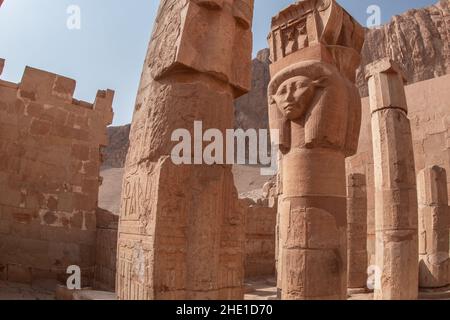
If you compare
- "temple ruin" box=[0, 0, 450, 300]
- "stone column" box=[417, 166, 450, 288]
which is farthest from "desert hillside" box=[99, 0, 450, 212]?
"temple ruin" box=[0, 0, 450, 300]

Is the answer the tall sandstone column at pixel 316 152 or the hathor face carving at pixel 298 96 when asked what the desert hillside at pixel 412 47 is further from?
the hathor face carving at pixel 298 96

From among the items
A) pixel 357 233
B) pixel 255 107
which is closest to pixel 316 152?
pixel 357 233

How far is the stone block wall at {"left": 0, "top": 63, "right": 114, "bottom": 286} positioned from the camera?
311 inches

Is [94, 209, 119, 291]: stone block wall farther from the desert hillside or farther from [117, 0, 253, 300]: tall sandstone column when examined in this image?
the desert hillside

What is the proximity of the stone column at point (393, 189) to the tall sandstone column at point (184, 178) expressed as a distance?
4544mm

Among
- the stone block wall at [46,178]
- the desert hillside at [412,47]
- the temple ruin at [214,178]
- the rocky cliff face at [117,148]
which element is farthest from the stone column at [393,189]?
the rocky cliff face at [117,148]

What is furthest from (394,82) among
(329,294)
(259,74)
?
(259,74)

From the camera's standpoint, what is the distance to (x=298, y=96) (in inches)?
184

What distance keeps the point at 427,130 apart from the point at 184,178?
11.7 meters

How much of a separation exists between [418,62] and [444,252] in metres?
20.8

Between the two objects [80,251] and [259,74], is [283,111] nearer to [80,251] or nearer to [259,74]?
[80,251]

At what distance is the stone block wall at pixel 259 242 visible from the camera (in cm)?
1204

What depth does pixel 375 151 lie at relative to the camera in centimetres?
780

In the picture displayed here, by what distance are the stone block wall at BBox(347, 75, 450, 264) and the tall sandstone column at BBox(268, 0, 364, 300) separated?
829cm
